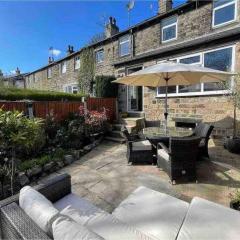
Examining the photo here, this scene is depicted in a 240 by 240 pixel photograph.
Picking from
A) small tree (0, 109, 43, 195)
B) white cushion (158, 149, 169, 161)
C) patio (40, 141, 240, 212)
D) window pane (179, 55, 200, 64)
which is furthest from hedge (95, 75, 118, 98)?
small tree (0, 109, 43, 195)

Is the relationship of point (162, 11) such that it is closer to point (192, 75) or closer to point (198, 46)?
point (198, 46)

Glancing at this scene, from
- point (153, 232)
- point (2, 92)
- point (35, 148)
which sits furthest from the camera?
point (2, 92)

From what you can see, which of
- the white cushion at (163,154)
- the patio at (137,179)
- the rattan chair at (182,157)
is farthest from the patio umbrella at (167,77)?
the patio at (137,179)

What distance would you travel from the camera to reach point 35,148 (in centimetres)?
608

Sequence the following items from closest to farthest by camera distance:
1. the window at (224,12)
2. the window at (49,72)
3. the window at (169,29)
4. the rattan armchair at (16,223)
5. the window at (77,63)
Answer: the rattan armchair at (16,223)
the window at (224,12)
the window at (169,29)
the window at (77,63)
the window at (49,72)

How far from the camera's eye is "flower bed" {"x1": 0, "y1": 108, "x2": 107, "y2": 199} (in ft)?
10.8

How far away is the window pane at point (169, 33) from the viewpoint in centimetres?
984

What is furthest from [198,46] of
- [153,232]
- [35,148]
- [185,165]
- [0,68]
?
[0,68]

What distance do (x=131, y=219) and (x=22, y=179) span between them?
343cm

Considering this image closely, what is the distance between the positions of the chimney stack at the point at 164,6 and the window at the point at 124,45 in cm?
228

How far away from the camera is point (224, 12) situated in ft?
26.7

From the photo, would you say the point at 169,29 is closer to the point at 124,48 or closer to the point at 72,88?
the point at 124,48

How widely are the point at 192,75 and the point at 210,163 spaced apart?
7.94 ft

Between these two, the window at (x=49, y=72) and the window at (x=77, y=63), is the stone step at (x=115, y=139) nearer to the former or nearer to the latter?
the window at (x=77, y=63)
